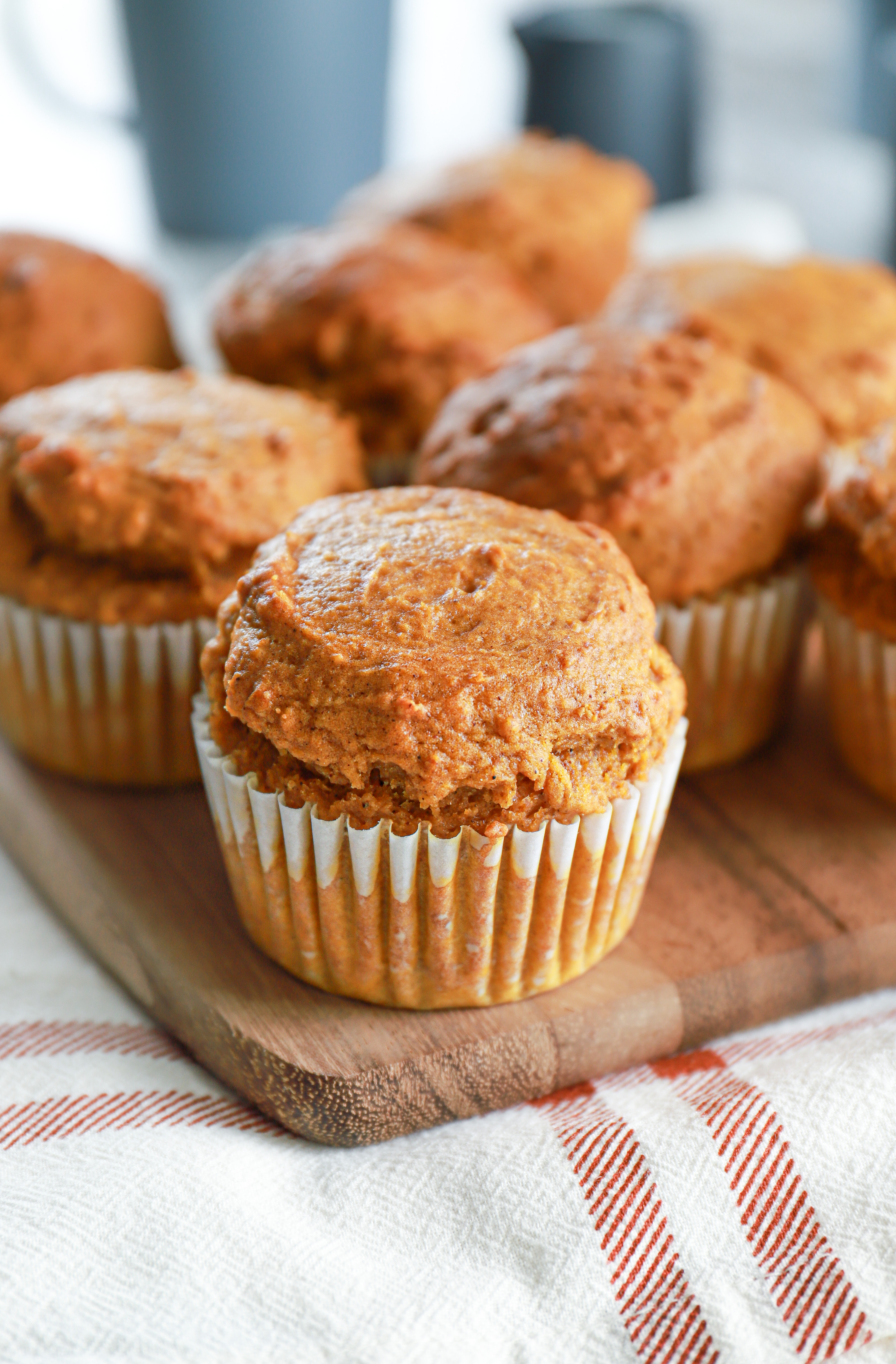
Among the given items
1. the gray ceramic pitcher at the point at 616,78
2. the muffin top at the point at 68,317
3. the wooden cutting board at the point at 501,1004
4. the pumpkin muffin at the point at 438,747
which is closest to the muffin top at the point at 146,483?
the pumpkin muffin at the point at 438,747

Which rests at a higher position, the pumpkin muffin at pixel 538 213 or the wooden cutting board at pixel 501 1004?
the pumpkin muffin at pixel 538 213

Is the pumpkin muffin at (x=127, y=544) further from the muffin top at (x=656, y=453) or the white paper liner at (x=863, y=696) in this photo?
the white paper liner at (x=863, y=696)

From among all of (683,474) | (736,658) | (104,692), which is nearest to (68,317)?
(104,692)

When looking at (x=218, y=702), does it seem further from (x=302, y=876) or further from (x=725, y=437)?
(x=725, y=437)

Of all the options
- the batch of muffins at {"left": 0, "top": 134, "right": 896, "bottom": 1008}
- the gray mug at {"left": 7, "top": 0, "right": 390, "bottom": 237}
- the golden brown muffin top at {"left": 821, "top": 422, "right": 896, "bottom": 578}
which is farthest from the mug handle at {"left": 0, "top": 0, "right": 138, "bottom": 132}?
the golden brown muffin top at {"left": 821, "top": 422, "right": 896, "bottom": 578}

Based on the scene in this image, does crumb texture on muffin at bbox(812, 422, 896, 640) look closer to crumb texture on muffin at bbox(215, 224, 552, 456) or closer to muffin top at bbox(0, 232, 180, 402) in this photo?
crumb texture on muffin at bbox(215, 224, 552, 456)

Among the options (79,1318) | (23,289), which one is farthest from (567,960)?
(23,289)

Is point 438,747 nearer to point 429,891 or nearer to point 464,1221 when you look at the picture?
point 429,891
